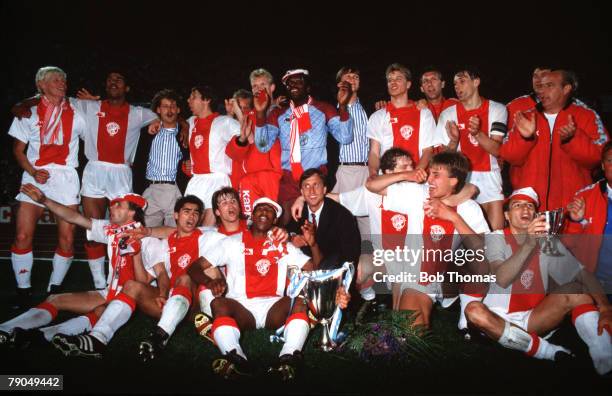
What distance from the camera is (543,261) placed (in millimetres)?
4031

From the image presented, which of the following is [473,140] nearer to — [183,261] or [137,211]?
[183,261]

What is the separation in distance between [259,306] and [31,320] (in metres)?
1.66

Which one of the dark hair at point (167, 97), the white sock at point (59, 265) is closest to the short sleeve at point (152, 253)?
the white sock at point (59, 265)

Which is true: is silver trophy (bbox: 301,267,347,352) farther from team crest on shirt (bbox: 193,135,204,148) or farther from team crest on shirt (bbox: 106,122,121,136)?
team crest on shirt (bbox: 106,122,121,136)

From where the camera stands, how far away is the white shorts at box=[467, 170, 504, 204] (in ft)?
16.5

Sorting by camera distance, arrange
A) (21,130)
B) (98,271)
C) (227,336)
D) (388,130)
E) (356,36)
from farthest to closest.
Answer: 1. (356,36)
2. (98,271)
3. (21,130)
4. (388,130)
5. (227,336)

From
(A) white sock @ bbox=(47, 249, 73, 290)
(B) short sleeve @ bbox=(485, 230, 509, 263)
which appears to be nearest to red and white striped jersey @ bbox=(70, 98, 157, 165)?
(A) white sock @ bbox=(47, 249, 73, 290)

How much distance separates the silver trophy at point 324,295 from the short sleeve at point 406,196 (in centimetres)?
89

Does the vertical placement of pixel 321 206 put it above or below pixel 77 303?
above

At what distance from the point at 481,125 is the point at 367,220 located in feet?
4.48

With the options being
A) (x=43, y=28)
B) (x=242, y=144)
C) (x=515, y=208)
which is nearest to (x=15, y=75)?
(x=43, y=28)

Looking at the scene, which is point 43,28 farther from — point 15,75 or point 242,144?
point 242,144

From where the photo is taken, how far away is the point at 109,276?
4.57 meters

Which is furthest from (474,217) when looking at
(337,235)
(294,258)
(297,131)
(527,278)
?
(297,131)
